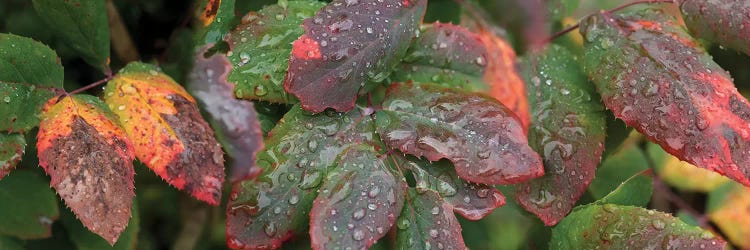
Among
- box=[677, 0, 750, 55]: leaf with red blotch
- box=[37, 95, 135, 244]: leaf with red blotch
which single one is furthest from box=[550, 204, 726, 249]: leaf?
box=[37, 95, 135, 244]: leaf with red blotch

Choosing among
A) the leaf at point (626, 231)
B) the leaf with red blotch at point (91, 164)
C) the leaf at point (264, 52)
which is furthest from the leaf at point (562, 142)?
the leaf with red blotch at point (91, 164)

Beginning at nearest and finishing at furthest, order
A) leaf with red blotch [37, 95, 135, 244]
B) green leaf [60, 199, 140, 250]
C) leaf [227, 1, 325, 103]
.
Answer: leaf with red blotch [37, 95, 135, 244] < leaf [227, 1, 325, 103] < green leaf [60, 199, 140, 250]

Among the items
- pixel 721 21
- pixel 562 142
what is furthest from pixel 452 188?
pixel 721 21

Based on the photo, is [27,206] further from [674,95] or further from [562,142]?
[674,95]

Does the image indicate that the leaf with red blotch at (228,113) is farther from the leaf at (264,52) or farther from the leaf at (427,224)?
the leaf at (427,224)

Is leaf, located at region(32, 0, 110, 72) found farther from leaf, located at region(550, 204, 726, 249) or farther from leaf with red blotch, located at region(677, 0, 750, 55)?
leaf with red blotch, located at region(677, 0, 750, 55)

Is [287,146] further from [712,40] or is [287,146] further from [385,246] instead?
[712,40]

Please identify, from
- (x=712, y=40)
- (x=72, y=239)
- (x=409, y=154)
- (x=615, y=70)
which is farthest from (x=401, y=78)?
(x=72, y=239)
